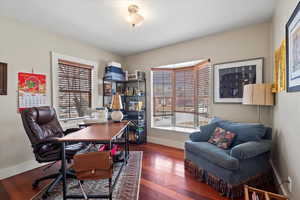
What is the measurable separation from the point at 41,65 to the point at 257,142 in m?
3.66

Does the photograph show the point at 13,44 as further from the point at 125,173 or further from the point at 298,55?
the point at 298,55

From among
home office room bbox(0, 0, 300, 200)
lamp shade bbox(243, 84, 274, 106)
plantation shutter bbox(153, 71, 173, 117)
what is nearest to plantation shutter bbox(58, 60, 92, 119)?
home office room bbox(0, 0, 300, 200)

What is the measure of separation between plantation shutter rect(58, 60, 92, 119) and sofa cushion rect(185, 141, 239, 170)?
2.44 meters

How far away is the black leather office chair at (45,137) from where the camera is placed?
187cm

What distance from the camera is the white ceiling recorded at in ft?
6.51

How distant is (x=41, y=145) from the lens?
187 centimetres

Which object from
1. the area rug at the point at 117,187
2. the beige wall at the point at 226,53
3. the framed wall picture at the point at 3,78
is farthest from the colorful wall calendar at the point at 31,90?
the beige wall at the point at 226,53

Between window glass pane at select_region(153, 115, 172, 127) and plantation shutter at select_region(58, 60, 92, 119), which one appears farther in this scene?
window glass pane at select_region(153, 115, 172, 127)

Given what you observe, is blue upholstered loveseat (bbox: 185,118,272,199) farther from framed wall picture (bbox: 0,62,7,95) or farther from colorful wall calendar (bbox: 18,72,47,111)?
framed wall picture (bbox: 0,62,7,95)

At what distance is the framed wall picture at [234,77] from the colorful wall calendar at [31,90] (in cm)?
326

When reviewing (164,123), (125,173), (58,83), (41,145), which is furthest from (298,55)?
(58,83)

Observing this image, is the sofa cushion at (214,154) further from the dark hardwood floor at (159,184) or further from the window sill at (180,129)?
the window sill at (180,129)

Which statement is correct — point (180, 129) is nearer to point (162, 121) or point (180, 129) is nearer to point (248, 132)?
point (162, 121)

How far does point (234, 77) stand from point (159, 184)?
88.2 inches
